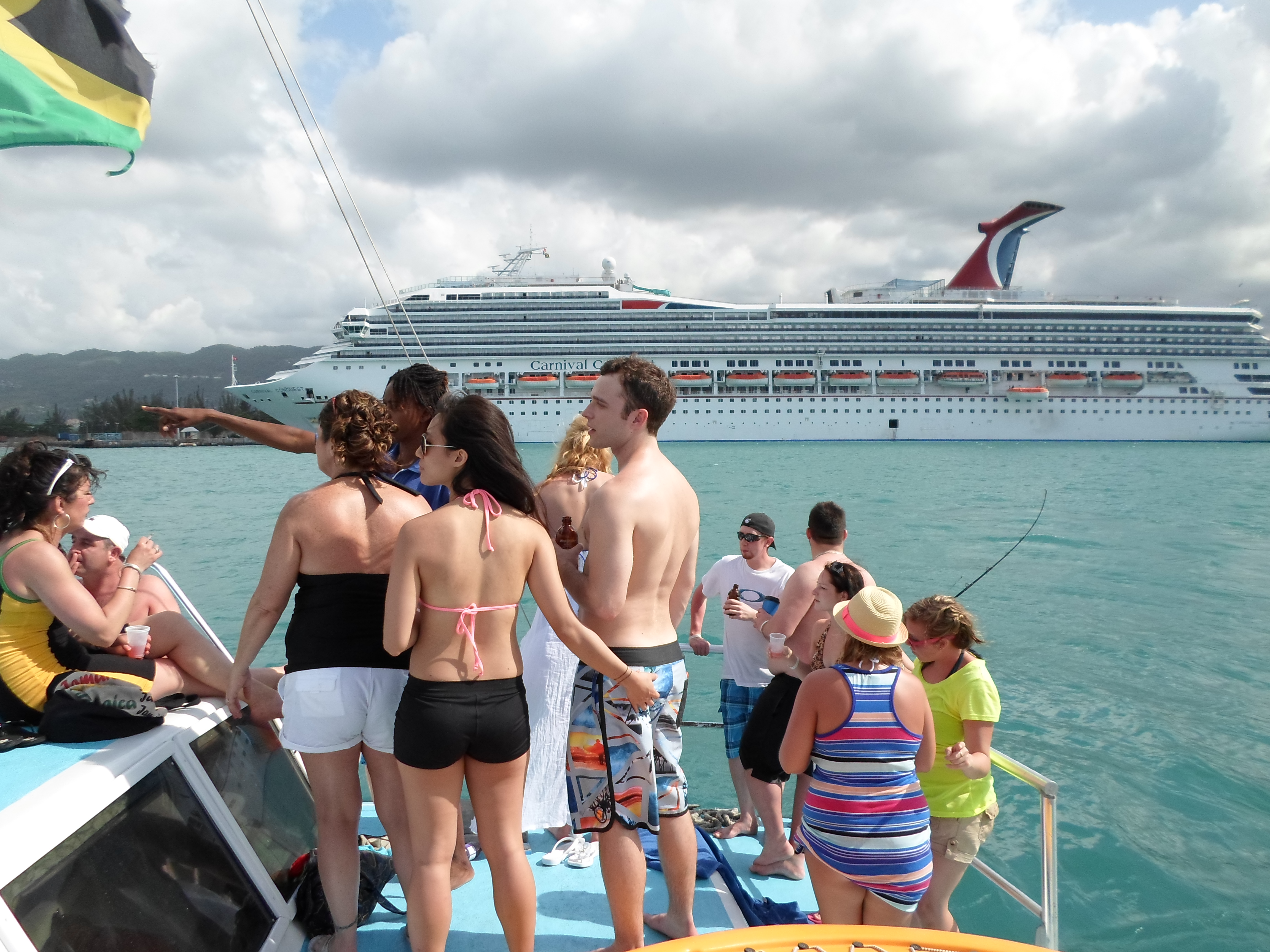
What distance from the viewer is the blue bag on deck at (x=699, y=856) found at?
2.76 m

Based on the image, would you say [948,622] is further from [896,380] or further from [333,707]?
[896,380]

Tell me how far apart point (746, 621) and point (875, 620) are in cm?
150

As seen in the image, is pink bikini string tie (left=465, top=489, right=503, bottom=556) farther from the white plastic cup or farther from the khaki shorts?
the khaki shorts

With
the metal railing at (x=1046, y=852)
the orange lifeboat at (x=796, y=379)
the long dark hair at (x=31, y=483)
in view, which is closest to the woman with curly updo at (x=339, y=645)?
the long dark hair at (x=31, y=483)

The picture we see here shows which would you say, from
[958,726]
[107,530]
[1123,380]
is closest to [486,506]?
[107,530]

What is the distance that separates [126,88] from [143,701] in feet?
8.60

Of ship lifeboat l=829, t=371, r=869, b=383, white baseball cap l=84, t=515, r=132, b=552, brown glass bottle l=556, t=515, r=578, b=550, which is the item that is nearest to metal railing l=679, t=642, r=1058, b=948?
brown glass bottle l=556, t=515, r=578, b=550

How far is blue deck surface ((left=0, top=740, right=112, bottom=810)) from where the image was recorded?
1.74 meters

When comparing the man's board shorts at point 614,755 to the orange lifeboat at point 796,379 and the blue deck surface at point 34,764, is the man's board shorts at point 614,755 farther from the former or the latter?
the orange lifeboat at point 796,379

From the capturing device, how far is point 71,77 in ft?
9.78

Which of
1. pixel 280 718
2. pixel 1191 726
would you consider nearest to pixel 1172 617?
pixel 1191 726

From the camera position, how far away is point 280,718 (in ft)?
8.32

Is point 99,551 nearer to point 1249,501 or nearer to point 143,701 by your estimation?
point 143,701

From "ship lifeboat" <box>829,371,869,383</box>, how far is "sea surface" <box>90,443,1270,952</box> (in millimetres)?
23587
